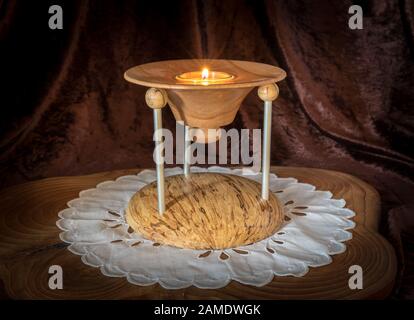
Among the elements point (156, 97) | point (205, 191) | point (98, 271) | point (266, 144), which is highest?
point (156, 97)

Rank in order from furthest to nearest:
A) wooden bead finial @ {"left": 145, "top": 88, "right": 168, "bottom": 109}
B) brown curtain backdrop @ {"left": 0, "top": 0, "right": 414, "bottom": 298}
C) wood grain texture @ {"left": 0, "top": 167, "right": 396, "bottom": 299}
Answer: brown curtain backdrop @ {"left": 0, "top": 0, "right": 414, "bottom": 298} < wooden bead finial @ {"left": 145, "top": 88, "right": 168, "bottom": 109} < wood grain texture @ {"left": 0, "top": 167, "right": 396, "bottom": 299}

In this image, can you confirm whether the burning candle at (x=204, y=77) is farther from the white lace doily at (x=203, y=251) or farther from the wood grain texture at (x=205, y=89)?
the white lace doily at (x=203, y=251)

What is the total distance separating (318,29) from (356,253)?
0.92m

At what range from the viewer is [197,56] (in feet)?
6.29

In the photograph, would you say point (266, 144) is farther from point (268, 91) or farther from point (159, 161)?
point (159, 161)

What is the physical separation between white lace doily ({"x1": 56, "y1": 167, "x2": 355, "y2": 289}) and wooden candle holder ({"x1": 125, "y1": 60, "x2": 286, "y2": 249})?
29 millimetres

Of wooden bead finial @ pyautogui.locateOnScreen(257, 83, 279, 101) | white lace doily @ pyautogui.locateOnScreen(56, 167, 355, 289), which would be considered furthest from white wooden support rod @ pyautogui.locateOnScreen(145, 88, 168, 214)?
wooden bead finial @ pyautogui.locateOnScreen(257, 83, 279, 101)

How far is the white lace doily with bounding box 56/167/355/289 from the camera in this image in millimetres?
1160

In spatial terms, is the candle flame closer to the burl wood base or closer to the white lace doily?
the burl wood base

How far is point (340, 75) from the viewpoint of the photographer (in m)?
1.94

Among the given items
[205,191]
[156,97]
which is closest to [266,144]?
[205,191]

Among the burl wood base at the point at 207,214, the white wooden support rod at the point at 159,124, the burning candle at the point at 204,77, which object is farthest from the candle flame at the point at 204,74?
the burl wood base at the point at 207,214

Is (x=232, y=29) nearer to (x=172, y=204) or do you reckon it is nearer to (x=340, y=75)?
(x=340, y=75)

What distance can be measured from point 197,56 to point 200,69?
0.55 m
